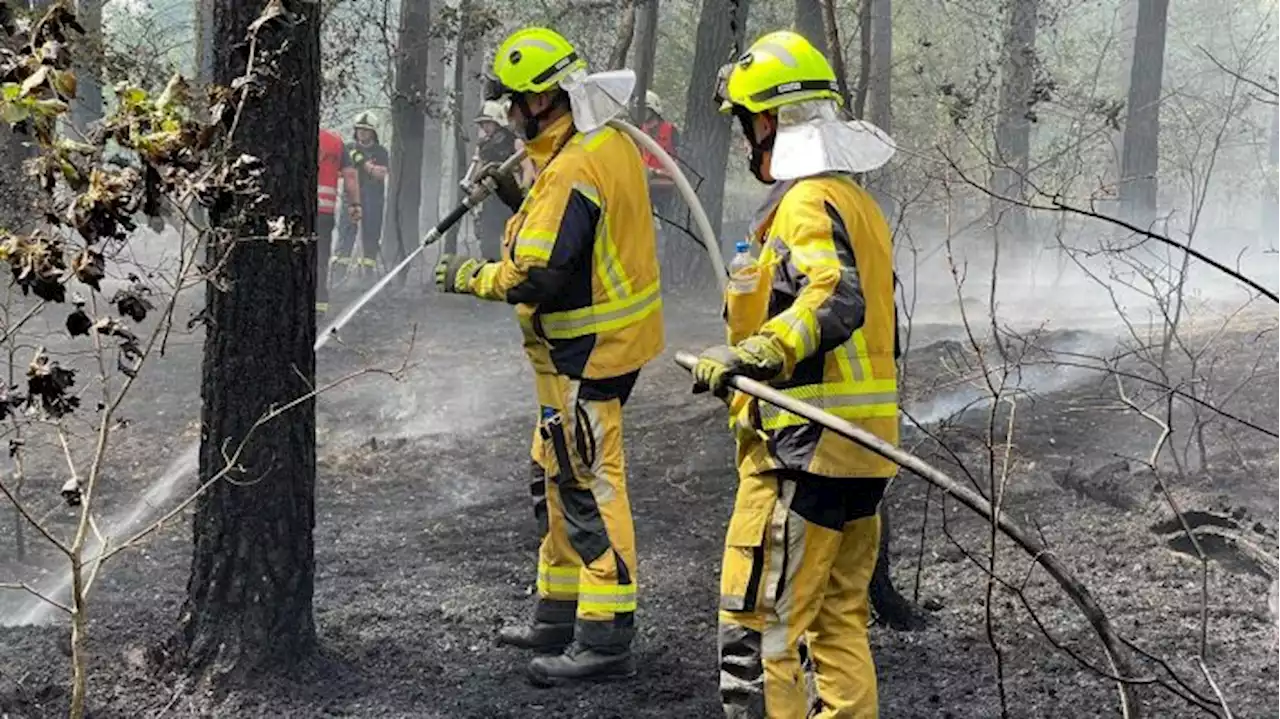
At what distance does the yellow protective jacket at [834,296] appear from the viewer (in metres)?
3.60

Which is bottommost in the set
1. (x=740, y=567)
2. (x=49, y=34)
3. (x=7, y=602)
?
(x=7, y=602)

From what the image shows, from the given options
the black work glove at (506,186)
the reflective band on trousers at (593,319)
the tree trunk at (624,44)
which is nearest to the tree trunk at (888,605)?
the reflective band on trousers at (593,319)

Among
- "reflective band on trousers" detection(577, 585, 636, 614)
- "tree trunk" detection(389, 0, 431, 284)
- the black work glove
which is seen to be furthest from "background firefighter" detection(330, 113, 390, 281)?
"reflective band on trousers" detection(577, 585, 636, 614)

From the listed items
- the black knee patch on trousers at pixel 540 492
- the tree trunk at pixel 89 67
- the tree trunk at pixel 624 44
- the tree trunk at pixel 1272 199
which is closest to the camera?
the black knee patch on trousers at pixel 540 492

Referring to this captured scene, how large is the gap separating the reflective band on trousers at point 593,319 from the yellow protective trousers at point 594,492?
0.17 m

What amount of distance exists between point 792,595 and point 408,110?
1295 centimetres

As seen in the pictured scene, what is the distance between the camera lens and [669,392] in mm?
10539

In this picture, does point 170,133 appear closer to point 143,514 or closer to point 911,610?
point 911,610

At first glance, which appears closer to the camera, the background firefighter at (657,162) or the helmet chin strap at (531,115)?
the helmet chin strap at (531,115)

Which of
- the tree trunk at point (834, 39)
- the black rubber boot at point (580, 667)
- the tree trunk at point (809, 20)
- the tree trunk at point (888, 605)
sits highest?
the tree trunk at point (809, 20)

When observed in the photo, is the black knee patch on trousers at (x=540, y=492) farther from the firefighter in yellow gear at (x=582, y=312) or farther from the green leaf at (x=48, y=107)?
the green leaf at (x=48, y=107)

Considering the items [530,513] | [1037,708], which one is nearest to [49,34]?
[1037,708]

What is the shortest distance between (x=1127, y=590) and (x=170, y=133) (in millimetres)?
Result: 4213

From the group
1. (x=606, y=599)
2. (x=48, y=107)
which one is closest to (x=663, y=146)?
(x=606, y=599)
